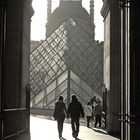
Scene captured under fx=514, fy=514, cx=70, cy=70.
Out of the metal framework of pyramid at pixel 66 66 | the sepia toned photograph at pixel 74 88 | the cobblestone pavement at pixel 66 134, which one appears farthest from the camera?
the metal framework of pyramid at pixel 66 66

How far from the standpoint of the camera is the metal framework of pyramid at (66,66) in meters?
→ 40.3

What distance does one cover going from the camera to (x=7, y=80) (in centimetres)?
1700

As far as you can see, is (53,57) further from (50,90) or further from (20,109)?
(20,109)

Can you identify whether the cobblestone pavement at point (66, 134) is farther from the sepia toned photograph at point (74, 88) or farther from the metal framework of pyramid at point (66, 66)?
the metal framework of pyramid at point (66, 66)

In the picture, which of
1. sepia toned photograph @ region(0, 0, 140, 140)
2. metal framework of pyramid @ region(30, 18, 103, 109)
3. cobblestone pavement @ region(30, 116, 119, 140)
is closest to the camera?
sepia toned photograph @ region(0, 0, 140, 140)

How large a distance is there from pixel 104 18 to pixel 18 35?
6.43 m

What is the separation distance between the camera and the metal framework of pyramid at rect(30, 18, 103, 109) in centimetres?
4034

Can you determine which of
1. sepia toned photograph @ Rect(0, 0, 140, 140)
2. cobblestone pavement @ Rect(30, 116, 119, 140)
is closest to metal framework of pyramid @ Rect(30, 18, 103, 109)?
sepia toned photograph @ Rect(0, 0, 140, 140)

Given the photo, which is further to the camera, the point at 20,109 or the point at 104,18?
the point at 104,18

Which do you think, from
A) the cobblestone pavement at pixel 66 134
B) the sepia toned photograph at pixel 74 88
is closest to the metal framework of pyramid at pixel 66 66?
the sepia toned photograph at pixel 74 88

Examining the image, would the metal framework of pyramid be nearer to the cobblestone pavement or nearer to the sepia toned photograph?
the sepia toned photograph

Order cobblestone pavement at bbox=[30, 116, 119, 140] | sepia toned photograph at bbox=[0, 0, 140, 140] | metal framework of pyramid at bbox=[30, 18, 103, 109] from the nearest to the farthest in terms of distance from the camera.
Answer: sepia toned photograph at bbox=[0, 0, 140, 140], cobblestone pavement at bbox=[30, 116, 119, 140], metal framework of pyramid at bbox=[30, 18, 103, 109]

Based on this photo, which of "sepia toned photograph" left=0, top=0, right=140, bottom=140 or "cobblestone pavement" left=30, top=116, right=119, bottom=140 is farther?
"cobblestone pavement" left=30, top=116, right=119, bottom=140
